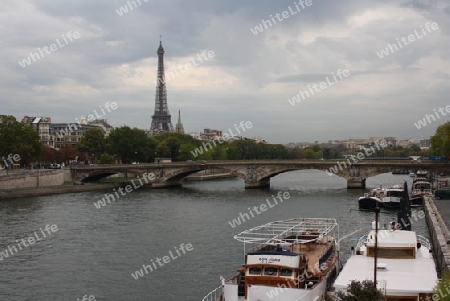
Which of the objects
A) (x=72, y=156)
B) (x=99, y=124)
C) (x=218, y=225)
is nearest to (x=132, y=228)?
(x=218, y=225)

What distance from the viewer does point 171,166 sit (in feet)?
243

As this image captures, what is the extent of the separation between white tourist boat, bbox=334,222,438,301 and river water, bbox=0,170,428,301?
5791 mm

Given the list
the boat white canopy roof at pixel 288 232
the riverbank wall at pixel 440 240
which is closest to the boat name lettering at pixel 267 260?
the boat white canopy roof at pixel 288 232

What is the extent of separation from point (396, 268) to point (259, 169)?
52.5 meters

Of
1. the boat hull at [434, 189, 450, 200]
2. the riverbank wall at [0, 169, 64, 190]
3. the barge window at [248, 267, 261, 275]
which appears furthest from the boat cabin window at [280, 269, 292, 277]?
the riverbank wall at [0, 169, 64, 190]

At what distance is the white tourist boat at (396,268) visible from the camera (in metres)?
15.5

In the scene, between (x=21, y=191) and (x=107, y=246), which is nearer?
(x=107, y=246)

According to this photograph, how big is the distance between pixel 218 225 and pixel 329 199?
19.3 metres

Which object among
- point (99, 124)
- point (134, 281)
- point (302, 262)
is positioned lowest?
point (134, 281)

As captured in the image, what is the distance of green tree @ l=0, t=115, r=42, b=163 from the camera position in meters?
70.3

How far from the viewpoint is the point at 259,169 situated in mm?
70500

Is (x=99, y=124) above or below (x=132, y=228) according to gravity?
above

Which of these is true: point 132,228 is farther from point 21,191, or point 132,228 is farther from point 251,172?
point 251,172

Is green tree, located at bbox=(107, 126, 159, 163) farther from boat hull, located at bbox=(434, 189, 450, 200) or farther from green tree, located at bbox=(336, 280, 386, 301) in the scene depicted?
green tree, located at bbox=(336, 280, 386, 301)
